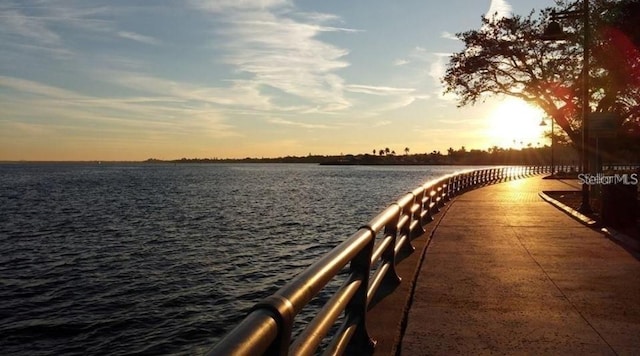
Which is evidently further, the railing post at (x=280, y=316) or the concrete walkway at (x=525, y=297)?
the concrete walkway at (x=525, y=297)

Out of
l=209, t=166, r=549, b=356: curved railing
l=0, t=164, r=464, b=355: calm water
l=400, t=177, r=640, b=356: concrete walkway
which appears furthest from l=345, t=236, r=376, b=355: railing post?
l=0, t=164, r=464, b=355: calm water

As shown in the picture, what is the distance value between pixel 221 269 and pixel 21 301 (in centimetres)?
668

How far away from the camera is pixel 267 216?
43562mm

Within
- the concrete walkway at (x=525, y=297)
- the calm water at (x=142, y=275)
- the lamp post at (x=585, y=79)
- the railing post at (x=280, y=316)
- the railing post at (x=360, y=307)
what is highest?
the lamp post at (x=585, y=79)

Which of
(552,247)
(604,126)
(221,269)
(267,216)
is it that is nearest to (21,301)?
(221,269)

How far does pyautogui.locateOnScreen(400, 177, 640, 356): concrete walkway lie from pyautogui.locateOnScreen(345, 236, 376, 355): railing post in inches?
14.4

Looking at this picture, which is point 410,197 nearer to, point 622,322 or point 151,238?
point 622,322

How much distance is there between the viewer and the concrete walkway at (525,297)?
534 cm

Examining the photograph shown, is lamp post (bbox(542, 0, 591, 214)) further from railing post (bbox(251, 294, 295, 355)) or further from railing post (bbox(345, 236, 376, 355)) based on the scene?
railing post (bbox(251, 294, 295, 355))

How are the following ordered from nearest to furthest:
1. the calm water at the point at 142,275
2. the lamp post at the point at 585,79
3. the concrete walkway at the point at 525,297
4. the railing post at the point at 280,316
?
the railing post at the point at 280,316 < the concrete walkway at the point at 525,297 < the calm water at the point at 142,275 < the lamp post at the point at 585,79

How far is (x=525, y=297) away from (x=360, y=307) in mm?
3167

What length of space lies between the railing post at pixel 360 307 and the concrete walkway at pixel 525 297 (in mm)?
365

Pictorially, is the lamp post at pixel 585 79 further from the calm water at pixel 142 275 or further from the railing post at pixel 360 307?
the railing post at pixel 360 307


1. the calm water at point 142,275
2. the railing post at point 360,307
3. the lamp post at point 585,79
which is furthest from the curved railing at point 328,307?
the lamp post at point 585,79
